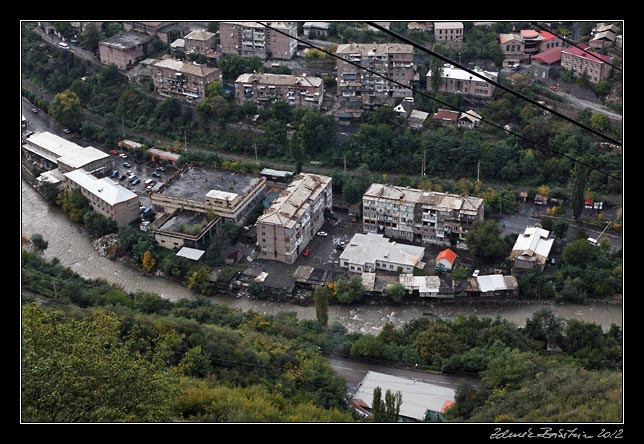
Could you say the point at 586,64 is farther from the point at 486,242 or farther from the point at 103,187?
the point at 103,187

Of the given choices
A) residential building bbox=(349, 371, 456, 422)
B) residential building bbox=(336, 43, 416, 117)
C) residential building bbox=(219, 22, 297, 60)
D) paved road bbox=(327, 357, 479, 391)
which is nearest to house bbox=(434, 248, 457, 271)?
paved road bbox=(327, 357, 479, 391)

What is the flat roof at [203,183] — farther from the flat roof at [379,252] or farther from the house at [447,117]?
the house at [447,117]

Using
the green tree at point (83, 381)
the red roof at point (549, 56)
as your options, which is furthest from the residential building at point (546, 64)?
the green tree at point (83, 381)

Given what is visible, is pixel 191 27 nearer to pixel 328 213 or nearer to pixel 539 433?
pixel 328 213

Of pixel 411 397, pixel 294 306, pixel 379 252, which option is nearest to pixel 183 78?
pixel 379 252

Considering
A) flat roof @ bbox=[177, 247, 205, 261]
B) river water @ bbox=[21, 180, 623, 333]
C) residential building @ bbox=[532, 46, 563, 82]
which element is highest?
residential building @ bbox=[532, 46, 563, 82]

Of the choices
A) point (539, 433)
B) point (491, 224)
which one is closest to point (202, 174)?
point (491, 224)

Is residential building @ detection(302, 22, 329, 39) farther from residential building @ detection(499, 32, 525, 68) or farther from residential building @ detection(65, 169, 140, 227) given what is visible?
residential building @ detection(65, 169, 140, 227)
